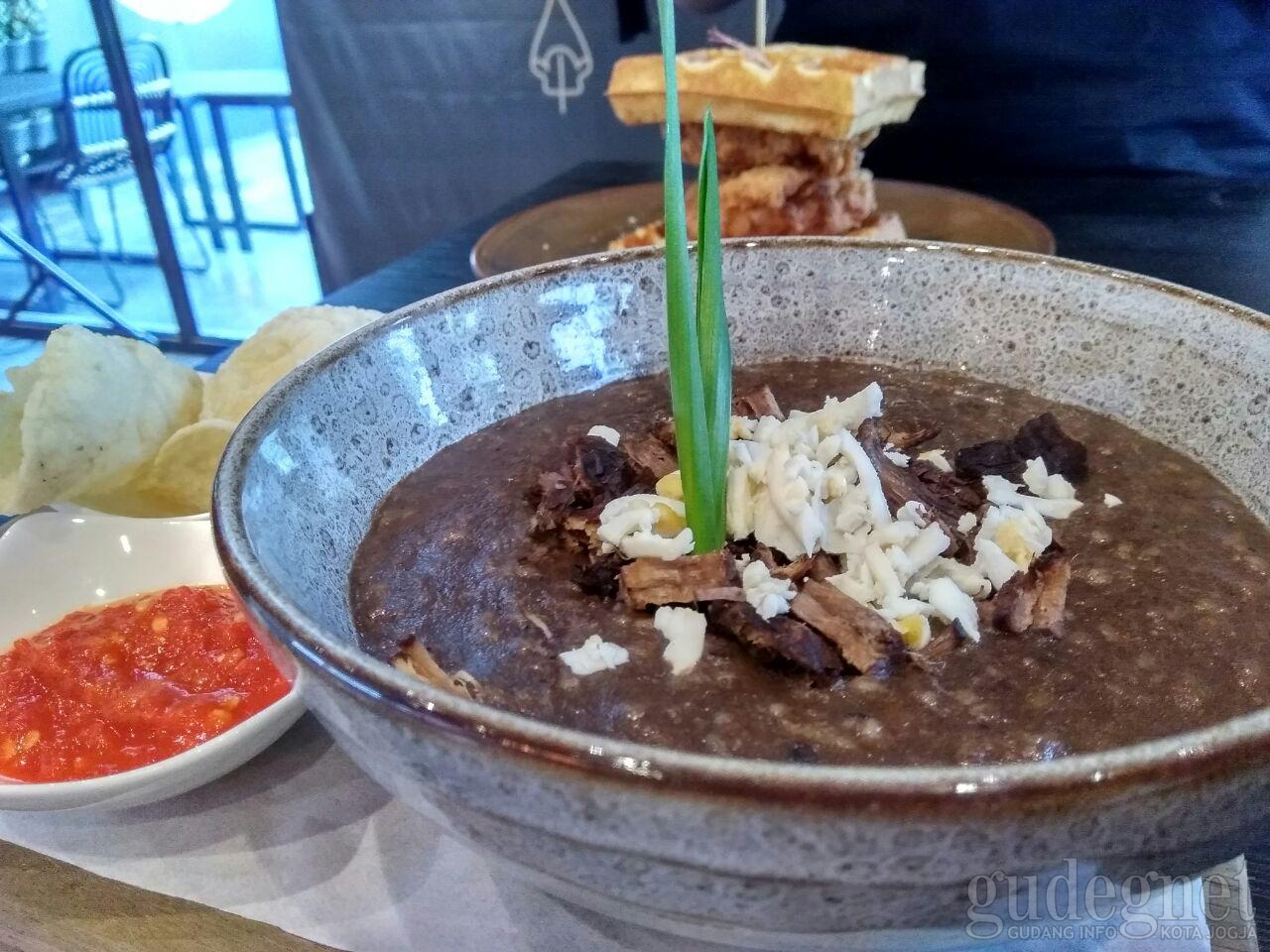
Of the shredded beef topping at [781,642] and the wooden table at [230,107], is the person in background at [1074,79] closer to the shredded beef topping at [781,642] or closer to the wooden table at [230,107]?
the shredded beef topping at [781,642]

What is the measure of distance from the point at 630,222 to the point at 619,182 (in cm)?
92

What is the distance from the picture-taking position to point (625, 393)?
4.71ft

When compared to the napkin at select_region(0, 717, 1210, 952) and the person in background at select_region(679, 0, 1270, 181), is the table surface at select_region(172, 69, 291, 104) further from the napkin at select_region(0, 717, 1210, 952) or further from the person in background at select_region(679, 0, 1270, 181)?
the napkin at select_region(0, 717, 1210, 952)

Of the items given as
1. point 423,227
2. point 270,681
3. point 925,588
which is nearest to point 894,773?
point 925,588

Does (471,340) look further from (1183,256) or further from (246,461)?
(1183,256)

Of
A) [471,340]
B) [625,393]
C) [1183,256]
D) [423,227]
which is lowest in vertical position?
[423,227]

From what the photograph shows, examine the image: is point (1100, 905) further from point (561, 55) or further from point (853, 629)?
point (561, 55)

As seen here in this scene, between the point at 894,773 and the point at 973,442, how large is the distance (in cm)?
85

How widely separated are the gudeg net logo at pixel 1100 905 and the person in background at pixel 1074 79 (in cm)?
285

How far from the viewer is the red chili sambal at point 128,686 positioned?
3.41ft

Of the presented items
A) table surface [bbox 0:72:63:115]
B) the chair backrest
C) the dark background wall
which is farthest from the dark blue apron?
table surface [bbox 0:72:63:115]

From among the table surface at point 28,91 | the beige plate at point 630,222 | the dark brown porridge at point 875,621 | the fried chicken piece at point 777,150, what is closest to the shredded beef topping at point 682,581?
the dark brown porridge at point 875,621

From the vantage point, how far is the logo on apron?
3.88 metres

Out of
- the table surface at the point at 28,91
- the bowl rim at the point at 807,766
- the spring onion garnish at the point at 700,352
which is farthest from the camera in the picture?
the table surface at the point at 28,91
